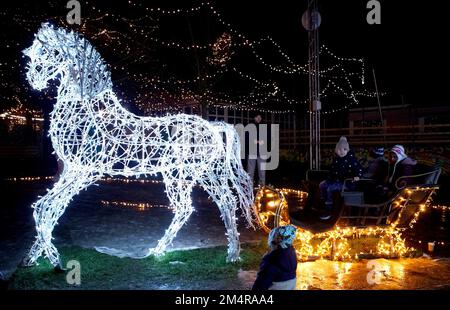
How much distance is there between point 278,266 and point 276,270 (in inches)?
1.4

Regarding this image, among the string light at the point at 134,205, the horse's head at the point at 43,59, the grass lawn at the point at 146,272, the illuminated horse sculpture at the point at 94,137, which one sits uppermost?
the horse's head at the point at 43,59

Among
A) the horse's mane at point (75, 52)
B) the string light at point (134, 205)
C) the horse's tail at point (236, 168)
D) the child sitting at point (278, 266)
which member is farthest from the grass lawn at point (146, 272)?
the string light at point (134, 205)

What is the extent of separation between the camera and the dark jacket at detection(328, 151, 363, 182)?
6.81 meters

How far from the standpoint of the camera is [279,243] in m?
3.50

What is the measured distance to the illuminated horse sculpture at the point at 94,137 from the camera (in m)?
5.10

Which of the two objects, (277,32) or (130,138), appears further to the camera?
(277,32)

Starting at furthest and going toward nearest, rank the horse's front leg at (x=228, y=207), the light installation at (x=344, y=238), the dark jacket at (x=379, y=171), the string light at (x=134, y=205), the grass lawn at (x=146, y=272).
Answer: the string light at (x=134, y=205)
the dark jacket at (x=379, y=171)
the light installation at (x=344, y=238)
the horse's front leg at (x=228, y=207)
the grass lawn at (x=146, y=272)

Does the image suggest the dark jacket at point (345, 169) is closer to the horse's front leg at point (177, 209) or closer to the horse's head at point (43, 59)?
the horse's front leg at point (177, 209)

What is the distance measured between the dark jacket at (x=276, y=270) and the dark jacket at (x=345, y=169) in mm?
3601

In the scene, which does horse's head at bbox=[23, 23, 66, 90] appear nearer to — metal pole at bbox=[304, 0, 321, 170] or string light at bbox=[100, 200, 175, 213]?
string light at bbox=[100, 200, 175, 213]

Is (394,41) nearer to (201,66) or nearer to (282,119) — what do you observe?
(201,66)

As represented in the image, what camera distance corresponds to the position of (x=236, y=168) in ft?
19.0

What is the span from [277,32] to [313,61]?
881 cm
